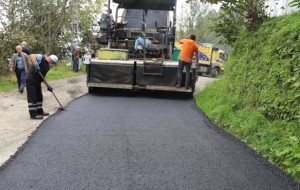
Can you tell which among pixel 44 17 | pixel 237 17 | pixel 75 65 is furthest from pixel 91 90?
pixel 44 17

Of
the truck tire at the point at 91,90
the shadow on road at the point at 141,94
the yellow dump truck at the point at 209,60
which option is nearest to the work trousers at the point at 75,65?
the shadow on road at the point at 141,94

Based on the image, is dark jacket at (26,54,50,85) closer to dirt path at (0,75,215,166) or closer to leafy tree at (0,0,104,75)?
dirt path at (0,75,215,166)

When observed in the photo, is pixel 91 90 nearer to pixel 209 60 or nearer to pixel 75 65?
pixel 75 65

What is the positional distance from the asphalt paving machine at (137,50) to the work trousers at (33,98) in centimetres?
347

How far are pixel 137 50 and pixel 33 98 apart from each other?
5253 millimetres

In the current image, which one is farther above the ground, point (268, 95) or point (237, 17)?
point (237, 17)

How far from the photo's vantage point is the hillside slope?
5.58 metres

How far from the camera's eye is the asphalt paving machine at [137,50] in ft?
38.3

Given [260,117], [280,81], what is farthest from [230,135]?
[280,81]

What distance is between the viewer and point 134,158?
530 cm

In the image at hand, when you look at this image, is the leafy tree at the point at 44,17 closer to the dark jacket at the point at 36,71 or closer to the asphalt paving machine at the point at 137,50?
the asphalt paving machine at the point at 137,50

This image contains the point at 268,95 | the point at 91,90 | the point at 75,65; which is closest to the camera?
the point at 268,95

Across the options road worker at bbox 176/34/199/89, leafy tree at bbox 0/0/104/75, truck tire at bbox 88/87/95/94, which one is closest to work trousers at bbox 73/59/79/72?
leafy tree at bbox 0/0/104/75

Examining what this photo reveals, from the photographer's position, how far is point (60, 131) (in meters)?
6.82
